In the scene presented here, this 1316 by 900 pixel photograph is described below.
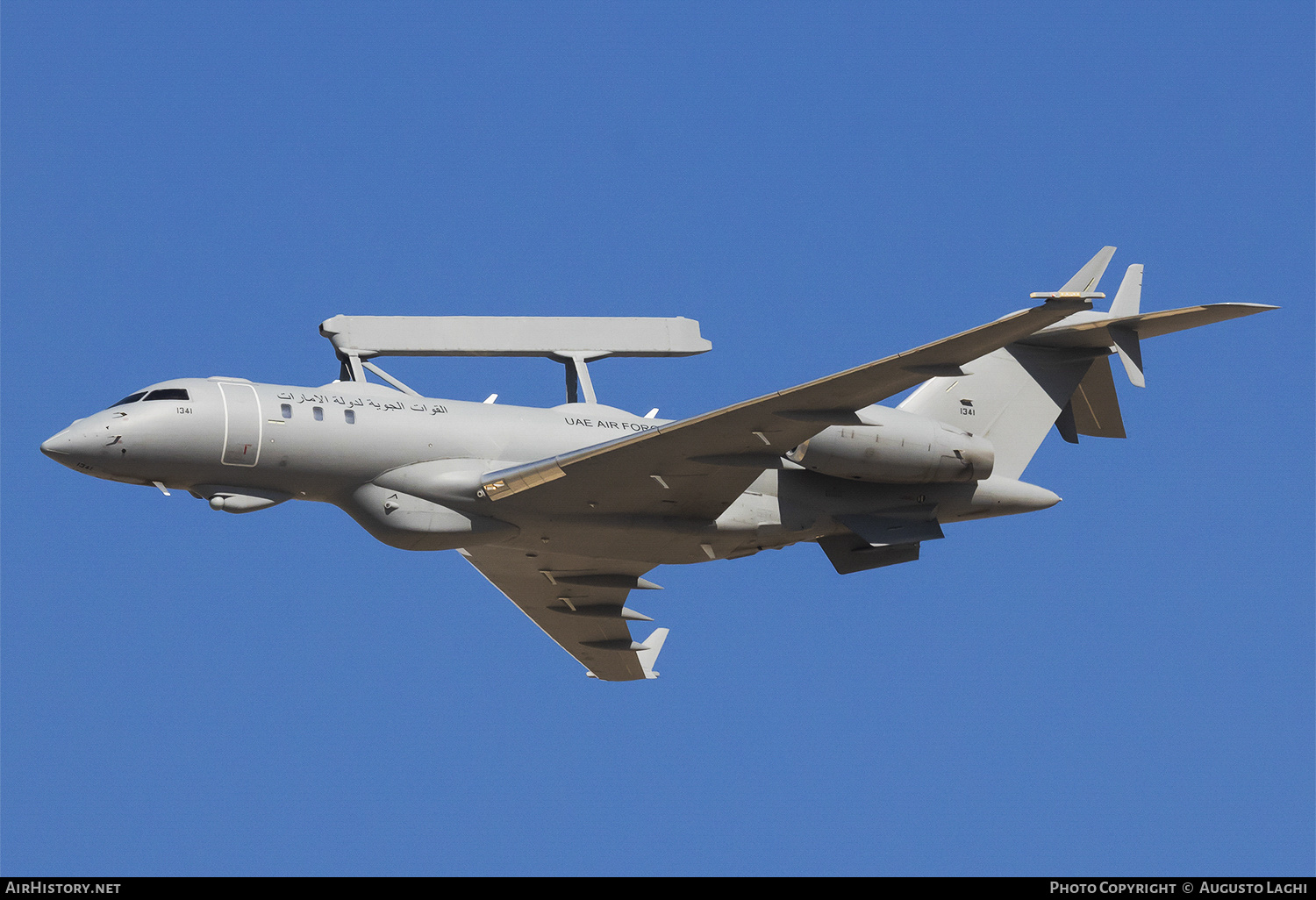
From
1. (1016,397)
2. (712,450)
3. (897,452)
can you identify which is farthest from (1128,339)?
(712,450)

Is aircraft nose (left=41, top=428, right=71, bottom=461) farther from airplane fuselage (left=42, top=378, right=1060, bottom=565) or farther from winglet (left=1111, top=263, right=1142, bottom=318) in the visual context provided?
winglet (left=1111, top=263, right=1142, bottom=318)

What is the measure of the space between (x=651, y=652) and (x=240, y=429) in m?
13.3

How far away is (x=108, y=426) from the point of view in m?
25.6

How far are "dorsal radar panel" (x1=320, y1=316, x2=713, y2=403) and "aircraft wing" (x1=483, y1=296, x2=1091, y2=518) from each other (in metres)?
2.41

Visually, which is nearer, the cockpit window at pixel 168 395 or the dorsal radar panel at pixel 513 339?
the cockpit window at pixel 168 395

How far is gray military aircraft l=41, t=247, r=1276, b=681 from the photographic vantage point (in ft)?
84.4

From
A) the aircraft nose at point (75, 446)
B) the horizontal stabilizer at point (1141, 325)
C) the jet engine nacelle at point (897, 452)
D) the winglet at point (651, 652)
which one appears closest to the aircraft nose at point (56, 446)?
the aircraft nose at point (75, 446)

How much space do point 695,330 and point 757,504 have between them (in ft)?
12.8

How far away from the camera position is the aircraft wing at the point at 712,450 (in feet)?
80.2

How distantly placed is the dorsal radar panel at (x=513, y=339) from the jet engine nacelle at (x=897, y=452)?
371 cm

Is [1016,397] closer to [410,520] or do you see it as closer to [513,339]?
[513,339]

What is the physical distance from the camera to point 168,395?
26.0m

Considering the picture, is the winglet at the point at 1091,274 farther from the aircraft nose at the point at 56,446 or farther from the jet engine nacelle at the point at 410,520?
the aircraft nose at the point at 56,446

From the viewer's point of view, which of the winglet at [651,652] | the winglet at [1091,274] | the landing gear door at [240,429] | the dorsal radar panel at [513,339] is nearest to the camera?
the landing gear door at [240,429]
